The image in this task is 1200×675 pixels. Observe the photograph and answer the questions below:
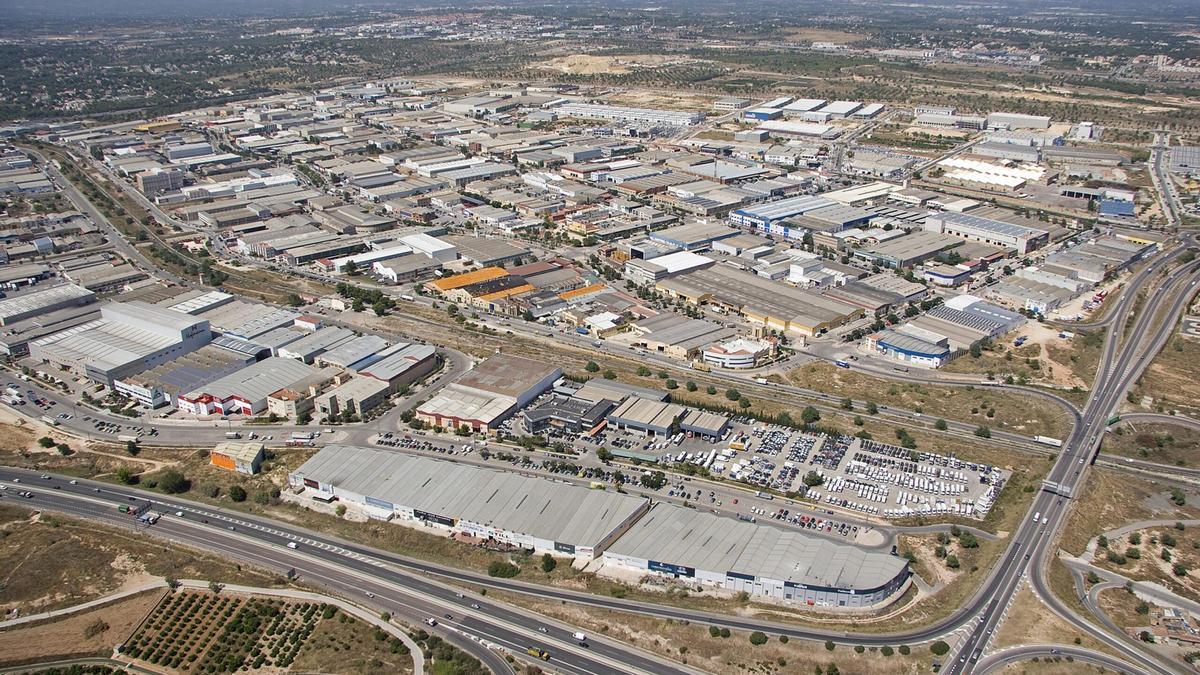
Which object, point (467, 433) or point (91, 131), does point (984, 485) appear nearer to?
point (467, 433)

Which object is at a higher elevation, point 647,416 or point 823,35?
point 823,35

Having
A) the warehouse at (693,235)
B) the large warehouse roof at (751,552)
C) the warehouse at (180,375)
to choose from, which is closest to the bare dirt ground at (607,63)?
the warehouse at (693,235)

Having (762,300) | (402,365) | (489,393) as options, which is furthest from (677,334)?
(402,365)

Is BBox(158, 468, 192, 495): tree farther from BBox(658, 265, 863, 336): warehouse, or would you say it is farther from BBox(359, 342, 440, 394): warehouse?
BBox(658, 265, 863, 336): warehouse

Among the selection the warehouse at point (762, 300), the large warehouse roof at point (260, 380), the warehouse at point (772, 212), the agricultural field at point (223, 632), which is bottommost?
the agricultural field at point (223, 632)

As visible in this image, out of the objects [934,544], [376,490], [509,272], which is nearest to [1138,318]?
[934,544]

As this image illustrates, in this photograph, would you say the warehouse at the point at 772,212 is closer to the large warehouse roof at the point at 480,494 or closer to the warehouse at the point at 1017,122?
the warehouse at the point at 1017,122

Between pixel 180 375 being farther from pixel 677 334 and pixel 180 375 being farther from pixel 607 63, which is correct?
pixel 607 63
